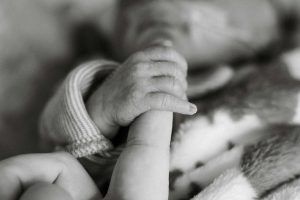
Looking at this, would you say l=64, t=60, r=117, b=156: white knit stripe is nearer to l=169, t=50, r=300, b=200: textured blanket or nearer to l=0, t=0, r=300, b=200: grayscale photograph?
l=0, t=0, r=300, b=200: grayscale photograph

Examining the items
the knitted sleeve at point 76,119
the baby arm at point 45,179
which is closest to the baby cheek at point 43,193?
the baby arm at point 45,179

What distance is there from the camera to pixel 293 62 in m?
0.63

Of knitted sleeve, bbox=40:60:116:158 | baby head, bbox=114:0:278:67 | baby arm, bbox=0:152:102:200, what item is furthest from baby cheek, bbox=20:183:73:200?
baby head, bbox=114:0:278:67

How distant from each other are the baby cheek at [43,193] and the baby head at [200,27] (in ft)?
1.22

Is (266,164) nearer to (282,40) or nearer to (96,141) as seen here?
(96,141)

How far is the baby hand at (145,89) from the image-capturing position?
0.48 m

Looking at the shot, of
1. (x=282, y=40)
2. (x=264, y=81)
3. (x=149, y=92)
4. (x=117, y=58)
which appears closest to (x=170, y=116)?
(x=149, y=92)

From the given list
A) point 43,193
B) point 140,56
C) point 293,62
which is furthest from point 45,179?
point 293,62

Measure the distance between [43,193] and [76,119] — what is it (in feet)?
0.57

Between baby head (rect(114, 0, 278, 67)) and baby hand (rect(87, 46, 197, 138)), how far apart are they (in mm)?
191

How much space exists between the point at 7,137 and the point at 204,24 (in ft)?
1.30

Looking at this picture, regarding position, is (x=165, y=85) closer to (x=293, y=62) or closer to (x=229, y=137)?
(x=229, y=137)

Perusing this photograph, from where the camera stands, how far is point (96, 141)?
0.53 meters

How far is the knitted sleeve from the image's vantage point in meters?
0.52
